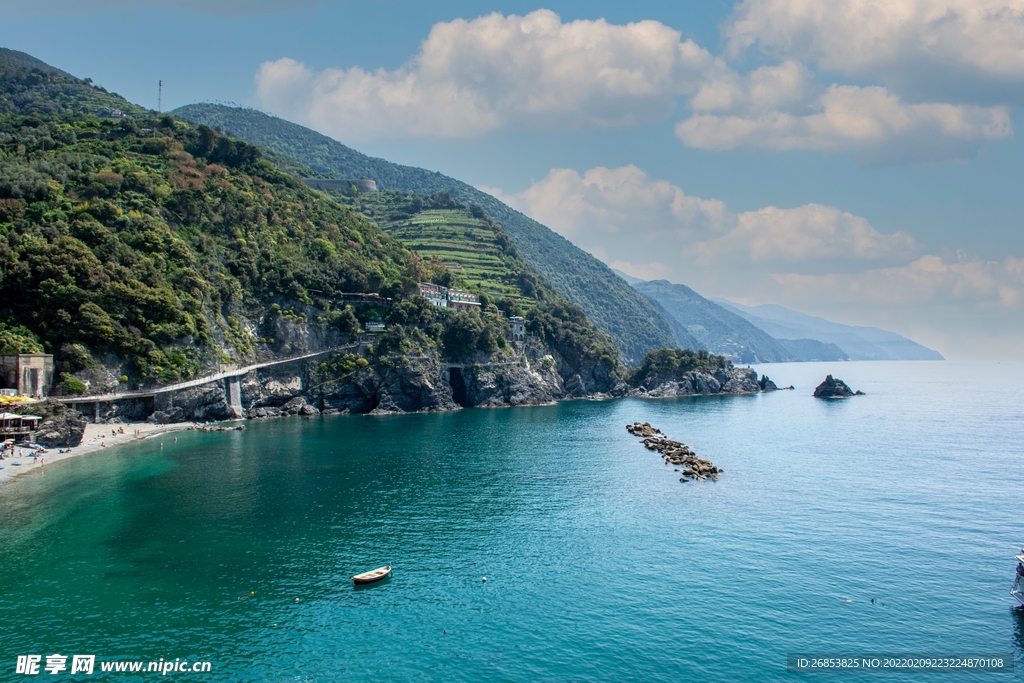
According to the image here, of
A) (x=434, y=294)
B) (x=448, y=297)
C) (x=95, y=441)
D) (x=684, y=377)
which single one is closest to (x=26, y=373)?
(x=95, y=441)

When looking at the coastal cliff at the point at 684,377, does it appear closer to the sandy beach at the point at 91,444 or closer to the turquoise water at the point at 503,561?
the turquoise water at the point at 503,561

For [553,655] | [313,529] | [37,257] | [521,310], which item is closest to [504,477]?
[313,529]

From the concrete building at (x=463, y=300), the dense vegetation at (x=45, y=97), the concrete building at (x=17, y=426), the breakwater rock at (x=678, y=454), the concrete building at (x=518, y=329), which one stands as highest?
the dense vegetation at (x=45, y=97)

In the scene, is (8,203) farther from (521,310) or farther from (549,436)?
(521,310)

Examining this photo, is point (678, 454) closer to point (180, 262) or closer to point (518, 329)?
point (518, 329)

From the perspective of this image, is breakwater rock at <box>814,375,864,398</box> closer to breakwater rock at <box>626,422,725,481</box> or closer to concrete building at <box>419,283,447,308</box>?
breakwater rock at <box>626,422,725,481</box>

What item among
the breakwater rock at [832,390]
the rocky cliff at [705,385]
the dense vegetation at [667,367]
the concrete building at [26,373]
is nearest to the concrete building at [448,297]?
the rocky cliff at [705,385]
